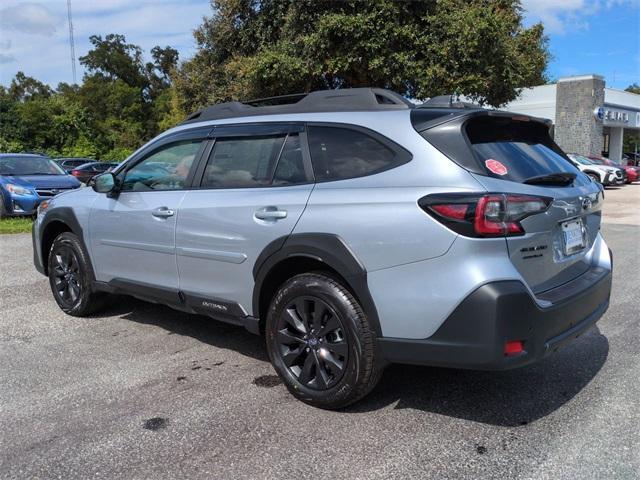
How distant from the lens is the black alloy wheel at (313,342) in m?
3.47

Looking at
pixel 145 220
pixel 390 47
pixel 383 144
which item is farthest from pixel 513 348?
pixel 390 47

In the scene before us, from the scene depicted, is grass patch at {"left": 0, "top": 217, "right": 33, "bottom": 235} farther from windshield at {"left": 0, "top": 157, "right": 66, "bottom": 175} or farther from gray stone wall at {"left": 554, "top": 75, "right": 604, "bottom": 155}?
gray stone wall at {"left": 554, "top": 75, "right": 604, "bottom": 155}

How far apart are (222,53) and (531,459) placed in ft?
55.0

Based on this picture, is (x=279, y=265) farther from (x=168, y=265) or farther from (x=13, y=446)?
(x=13, y=446)

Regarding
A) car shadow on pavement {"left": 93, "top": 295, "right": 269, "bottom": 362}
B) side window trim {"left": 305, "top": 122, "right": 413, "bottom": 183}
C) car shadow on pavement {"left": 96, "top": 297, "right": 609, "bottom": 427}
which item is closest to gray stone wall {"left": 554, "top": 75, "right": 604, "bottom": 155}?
car shadow on pavement {"left": 96, "top": 297, "right": 609, "bottom": 427}

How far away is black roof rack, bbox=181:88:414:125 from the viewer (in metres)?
3.71

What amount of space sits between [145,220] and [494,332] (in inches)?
114

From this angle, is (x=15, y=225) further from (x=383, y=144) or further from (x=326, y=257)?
(x=383, y=144)

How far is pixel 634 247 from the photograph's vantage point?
378 inches

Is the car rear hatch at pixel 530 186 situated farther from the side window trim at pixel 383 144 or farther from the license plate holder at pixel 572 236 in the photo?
the side window trim at pixel 383 144

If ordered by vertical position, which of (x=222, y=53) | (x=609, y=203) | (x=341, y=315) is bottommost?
(x=609, y=203)

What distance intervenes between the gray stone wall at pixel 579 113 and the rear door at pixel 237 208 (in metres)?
32.6

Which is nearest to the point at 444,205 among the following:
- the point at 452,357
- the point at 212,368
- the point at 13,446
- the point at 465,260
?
the point at 465,260

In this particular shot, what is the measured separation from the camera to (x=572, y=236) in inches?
139
